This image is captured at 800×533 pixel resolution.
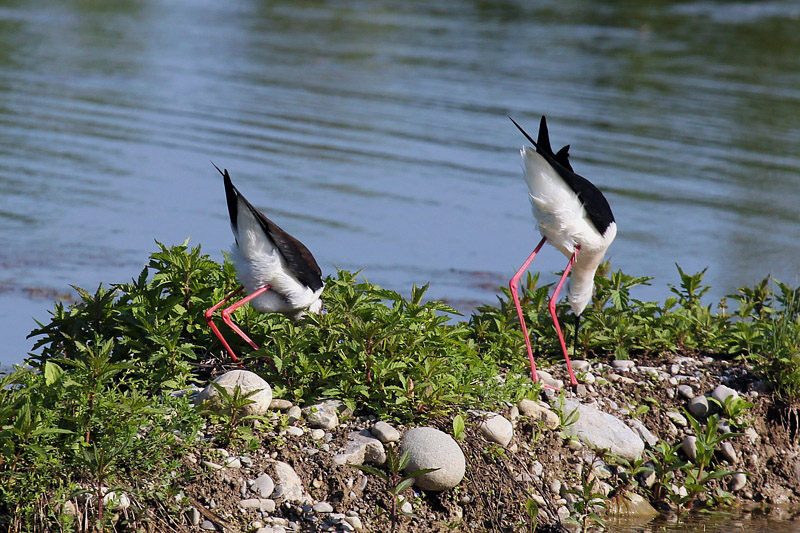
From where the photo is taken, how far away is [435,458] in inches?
153

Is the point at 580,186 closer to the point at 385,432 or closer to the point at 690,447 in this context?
the point at 690,447

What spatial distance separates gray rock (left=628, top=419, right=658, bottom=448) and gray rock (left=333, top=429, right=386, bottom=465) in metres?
1.39

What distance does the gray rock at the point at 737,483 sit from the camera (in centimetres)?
462

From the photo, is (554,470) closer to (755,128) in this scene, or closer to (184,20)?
(755,128)

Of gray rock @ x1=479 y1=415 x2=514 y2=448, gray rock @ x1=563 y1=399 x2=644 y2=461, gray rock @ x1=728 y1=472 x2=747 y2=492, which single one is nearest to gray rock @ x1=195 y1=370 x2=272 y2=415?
gray rock @ x1=479 y1=415 x2=514 y2=448

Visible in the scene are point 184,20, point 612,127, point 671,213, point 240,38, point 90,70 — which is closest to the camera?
point 671,213

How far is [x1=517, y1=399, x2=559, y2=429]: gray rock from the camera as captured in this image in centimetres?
444

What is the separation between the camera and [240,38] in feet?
64.8

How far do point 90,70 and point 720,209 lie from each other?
10.4 metres

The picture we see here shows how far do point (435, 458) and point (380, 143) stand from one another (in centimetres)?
826

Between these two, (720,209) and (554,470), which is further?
(720,209)

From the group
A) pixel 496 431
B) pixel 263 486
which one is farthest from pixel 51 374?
pixel 496 431

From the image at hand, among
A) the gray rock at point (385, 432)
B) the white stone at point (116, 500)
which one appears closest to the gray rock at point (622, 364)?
the gray rock at point (385, 432)

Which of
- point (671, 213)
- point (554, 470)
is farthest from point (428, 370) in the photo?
point (671, 213)
